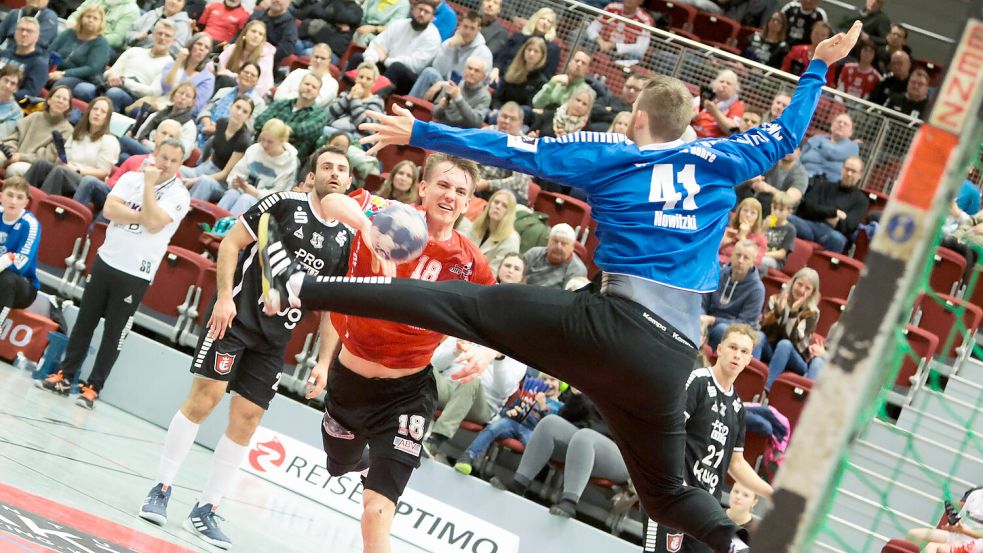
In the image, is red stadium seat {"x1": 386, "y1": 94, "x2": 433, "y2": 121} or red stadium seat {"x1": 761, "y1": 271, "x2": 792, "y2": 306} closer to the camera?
red stadium seat {"x1": 761, "y1": 271, "x2": 792, "y2": 306}

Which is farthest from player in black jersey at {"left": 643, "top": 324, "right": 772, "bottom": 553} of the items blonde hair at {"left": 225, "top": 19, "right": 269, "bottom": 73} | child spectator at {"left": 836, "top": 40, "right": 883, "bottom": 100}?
child spectator at {"left": 836, "top": 40, "right": 883, "bottom": 100}

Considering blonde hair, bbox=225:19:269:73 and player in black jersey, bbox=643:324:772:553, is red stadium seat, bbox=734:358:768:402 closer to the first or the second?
player in black jersey, bbox=643:324:772:553

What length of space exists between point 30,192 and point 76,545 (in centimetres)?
702

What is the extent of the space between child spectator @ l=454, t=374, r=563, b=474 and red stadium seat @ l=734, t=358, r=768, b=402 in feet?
4.82

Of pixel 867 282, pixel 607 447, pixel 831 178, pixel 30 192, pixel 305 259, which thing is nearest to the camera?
pixel 867 282

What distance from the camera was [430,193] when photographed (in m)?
5.40

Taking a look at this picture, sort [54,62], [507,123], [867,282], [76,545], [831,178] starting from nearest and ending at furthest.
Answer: [867,282]
[76,545]
[507,123]
[831,178]
[54,62]

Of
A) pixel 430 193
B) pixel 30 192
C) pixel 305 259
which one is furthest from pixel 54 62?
pixel 430 193

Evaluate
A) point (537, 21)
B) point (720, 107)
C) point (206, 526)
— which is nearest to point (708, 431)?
point (206, 526)

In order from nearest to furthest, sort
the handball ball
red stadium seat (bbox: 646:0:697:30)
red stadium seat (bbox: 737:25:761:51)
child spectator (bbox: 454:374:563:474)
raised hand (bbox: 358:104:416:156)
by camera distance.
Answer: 1. raised hand (bbox: 358:104:416:156)
2. the handball ball
3. child spectator (bbox: 454:374:563:474)
4. red stadium seat (bbox: 737:25:761:51)
5. red stadium seat (bbox: 646:0:697:30)

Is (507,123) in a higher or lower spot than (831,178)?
lower

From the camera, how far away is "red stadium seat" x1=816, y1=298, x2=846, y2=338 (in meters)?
11.0

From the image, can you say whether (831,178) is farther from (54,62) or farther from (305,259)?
(54,62)

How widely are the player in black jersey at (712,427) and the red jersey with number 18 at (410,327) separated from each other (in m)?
1.58
